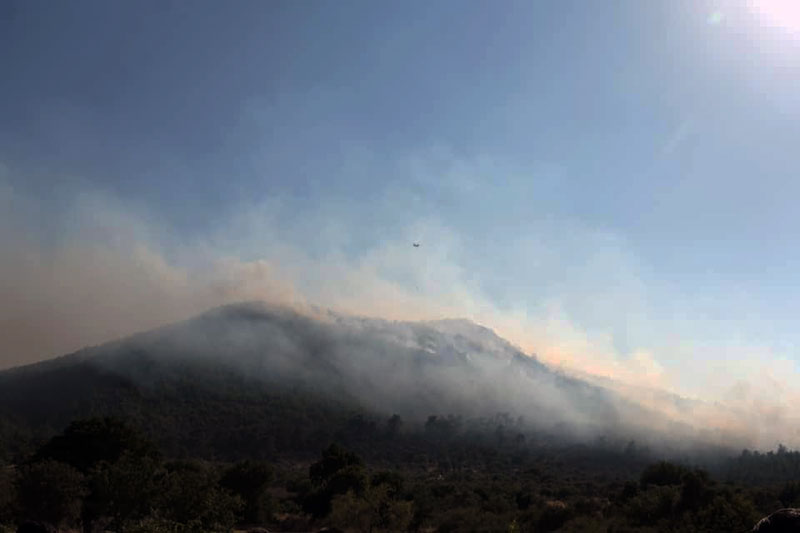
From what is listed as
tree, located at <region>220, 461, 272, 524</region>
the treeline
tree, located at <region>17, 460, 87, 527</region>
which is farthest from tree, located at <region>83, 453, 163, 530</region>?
tree, located at <region>220, 461, 272, 524</region>

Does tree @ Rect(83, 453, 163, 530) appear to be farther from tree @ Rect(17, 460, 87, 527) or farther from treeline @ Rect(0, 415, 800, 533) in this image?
tree @ Rect(17, 460, 87, 527)

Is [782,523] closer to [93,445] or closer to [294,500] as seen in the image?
[93,445]

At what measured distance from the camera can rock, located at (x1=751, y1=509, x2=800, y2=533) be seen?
28.2 metres

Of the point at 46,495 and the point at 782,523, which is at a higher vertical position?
the point at 782,523

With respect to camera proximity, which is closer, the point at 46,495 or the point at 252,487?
the point at 46,495

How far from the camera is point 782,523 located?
2869 centimetres

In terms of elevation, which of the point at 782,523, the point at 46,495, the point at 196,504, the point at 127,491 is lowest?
the point at 46,495

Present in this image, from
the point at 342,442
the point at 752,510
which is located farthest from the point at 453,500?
the point at 342,442

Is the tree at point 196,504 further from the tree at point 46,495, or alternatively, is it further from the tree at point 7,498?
the tree at point 7,498

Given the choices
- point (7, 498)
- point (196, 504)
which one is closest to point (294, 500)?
point (7, 498)

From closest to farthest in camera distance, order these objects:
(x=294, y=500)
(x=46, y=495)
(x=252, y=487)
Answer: (x=46, y=495) → (x=252, y=487) → (x=294, y=500)

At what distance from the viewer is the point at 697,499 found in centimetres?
6025

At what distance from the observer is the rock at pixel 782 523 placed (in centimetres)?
2820

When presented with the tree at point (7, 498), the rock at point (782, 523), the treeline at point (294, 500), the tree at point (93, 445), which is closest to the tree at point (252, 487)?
the treeline at point (294, 500)
